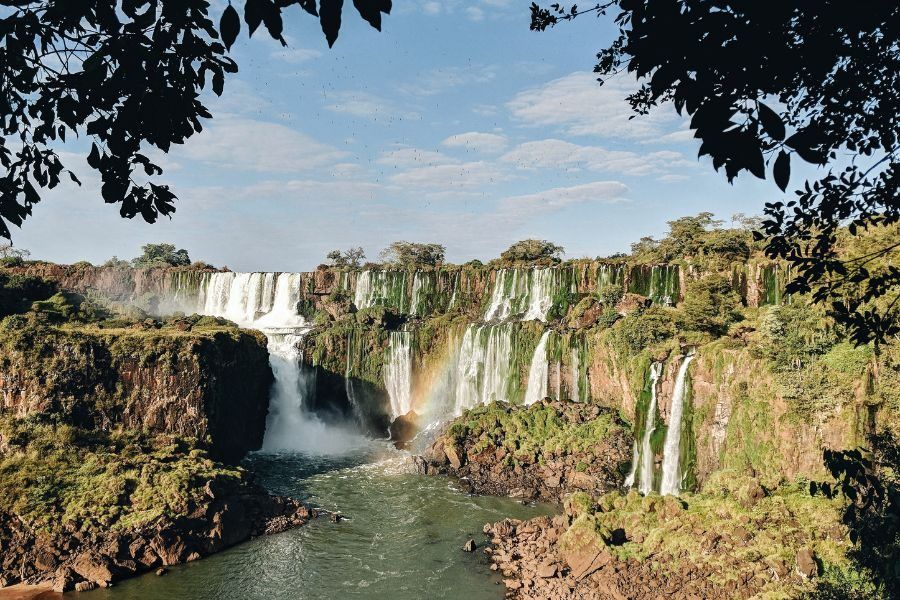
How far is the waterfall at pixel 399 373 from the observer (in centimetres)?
4047

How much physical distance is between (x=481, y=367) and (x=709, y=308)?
13826 mm

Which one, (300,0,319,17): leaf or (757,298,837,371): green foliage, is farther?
(757,298,837,371): green foliage

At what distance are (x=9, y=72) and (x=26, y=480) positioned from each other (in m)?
23.3

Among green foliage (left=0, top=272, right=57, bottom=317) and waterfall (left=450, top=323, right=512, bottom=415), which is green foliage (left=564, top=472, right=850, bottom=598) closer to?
waterfall (left=450, top=323, right=512, bottom=415)

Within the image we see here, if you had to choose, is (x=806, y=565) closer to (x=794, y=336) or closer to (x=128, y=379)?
(x=794, y=336)

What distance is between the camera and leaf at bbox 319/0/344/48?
2826mm

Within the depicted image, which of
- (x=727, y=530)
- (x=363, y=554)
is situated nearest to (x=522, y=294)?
(x=363, y=554)

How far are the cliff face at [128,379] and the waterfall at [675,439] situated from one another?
2069 cm

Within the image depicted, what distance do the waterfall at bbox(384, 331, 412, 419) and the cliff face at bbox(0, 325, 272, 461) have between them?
36.4ft

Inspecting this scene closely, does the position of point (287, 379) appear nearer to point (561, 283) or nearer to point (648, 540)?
point (561, 283)

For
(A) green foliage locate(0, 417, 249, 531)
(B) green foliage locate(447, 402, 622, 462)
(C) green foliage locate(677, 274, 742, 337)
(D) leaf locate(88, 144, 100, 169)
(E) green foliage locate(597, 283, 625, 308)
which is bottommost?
(A) green foliage locate(0, 417, 249, 531)

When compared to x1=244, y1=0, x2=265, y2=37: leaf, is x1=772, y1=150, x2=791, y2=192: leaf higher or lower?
lower

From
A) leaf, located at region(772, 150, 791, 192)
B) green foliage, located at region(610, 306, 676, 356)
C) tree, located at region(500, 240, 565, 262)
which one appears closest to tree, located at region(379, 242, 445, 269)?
tree, located at region(500, 240, 565, 262)

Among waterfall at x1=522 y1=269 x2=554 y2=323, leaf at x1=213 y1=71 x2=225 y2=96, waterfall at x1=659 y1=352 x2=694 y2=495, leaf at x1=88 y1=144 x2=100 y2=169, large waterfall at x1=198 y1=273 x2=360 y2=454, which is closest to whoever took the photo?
leaf at x1=213 y1=71 x2=225 y2=96
